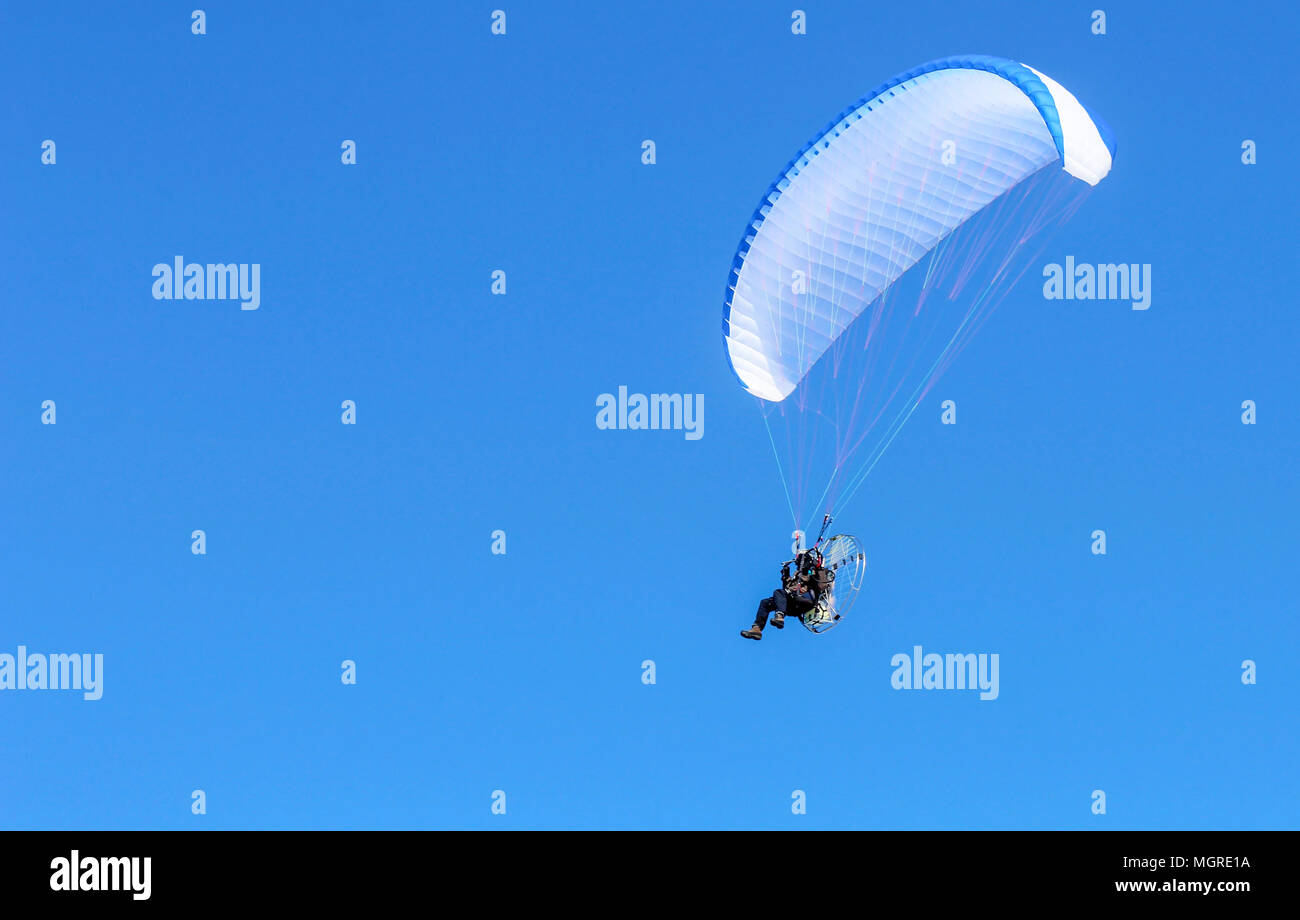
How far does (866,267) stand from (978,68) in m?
3.35

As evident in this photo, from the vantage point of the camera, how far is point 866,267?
27.1 metres

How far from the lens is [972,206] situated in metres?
26.8

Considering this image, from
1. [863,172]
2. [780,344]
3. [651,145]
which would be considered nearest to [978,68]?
[863,172]
